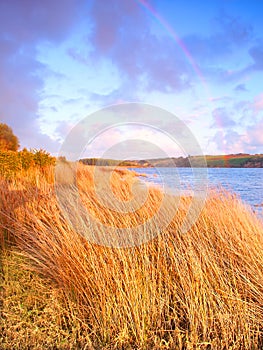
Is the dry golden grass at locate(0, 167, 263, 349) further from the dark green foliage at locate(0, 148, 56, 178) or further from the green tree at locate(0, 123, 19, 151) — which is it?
the green tree at locate(0, 123, 19, 151)

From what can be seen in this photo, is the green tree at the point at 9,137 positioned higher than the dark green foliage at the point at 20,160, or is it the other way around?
the green tree at the point at 9,137

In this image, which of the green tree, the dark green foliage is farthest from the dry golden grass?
the green tree

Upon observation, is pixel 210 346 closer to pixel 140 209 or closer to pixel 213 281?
pixel 213 281

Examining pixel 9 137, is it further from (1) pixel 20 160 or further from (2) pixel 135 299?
(2) pixel 135 299

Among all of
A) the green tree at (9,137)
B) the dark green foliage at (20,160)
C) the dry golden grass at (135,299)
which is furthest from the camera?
the green tree at (9,137)

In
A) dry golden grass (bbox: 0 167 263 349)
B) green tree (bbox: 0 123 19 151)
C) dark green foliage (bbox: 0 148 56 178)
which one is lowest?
dry golden grass (bbox: 0 167 263 349)

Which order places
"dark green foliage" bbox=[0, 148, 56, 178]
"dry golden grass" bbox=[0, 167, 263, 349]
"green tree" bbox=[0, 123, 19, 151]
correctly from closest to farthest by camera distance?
1. "dry golden grass" bbox=[0, 167, 263, 349]
2. "dark green foliage" bbox=[0, 148, 56, 178]
3. "green tree" bbox=[0, 123, 19, 151]

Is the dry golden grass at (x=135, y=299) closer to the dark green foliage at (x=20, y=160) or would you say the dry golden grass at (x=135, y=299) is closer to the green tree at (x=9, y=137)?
the dark green foliage at (x=20, y=160)

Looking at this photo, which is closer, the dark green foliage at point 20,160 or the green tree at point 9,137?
the dark green foliage at point 20,160

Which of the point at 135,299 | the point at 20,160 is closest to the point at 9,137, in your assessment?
the point at 20,160

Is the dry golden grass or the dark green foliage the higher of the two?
the dark green foliage

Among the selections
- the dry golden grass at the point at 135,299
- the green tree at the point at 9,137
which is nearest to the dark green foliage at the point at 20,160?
the dry golden grass at the point at 135,299

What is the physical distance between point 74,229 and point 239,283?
1.64 meters

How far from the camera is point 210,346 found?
1917 mm
